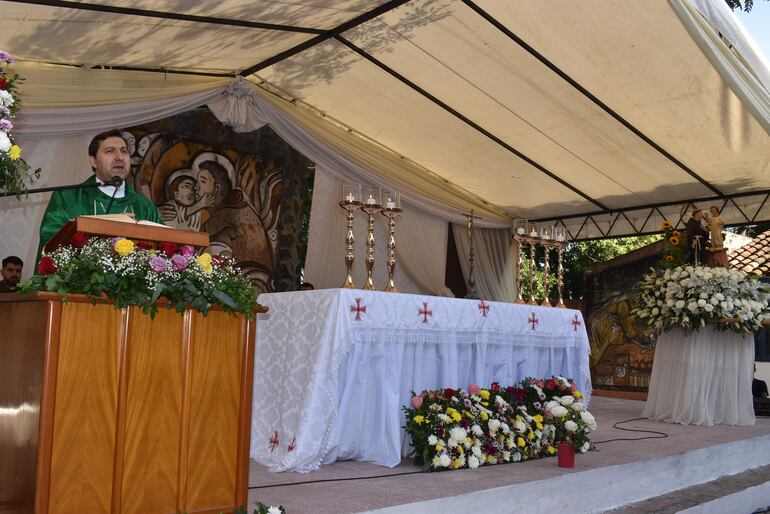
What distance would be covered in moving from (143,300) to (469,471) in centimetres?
247

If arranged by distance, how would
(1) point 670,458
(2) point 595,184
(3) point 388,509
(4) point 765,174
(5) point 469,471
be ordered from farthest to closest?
(2) point 595,184
(4) point 765,174
(1) point 670,458
(5) point 469,471
(3) point 388,509

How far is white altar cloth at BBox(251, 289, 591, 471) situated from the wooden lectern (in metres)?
1.35

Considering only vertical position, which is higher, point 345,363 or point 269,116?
point 269,116

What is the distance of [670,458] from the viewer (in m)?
5.07

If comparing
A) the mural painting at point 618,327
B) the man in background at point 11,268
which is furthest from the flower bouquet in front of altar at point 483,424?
the mural painting at point 618,327

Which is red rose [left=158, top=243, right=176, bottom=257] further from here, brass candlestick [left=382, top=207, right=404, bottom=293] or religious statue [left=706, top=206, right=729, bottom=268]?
religious statue [left=706, top=206, right=729, bottom=268]

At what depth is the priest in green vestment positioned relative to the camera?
3357mm

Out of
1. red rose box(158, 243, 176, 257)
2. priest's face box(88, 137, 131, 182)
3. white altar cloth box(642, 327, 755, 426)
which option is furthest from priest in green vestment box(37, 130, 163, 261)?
white altar cloth box(642, 327, 755, 426)

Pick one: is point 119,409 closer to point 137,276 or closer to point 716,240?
point 137,276

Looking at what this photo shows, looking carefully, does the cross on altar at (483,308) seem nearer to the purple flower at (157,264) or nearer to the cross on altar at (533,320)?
the cross on altar at (533,320)

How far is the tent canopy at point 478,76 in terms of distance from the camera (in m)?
6.63

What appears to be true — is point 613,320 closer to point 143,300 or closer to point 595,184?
point 595,184

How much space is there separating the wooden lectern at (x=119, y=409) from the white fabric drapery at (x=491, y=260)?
8.85 meters

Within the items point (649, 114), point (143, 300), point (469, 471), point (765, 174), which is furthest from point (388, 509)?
point (765, 174)
